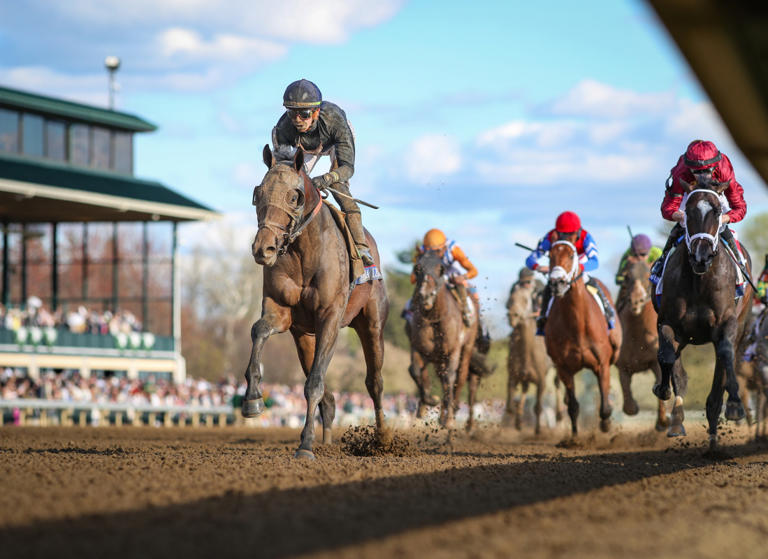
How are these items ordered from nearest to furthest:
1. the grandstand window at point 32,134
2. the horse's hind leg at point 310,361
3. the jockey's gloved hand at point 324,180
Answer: the jockey's gloved hand at point 324,180 → the horse's hind leg at point 310,361 → the grandstand window at point 32,134

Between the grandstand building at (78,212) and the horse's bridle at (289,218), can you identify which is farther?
the grandstand building at (78,212)

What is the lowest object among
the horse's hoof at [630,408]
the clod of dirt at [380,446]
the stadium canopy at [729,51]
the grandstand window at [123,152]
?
the clod of dirt at [380,446]

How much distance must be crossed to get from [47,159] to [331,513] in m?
37.5

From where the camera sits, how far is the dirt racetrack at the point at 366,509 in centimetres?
419

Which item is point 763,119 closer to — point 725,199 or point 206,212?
point 725,199

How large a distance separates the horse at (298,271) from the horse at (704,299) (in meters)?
2.95

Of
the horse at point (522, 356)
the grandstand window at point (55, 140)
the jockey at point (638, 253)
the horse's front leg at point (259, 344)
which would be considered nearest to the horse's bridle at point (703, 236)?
the horse's front leg at point (259, 344)

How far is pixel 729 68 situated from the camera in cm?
433

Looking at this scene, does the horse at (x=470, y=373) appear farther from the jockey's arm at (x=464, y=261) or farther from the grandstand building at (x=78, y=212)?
the grandstand building at (x=78, y=212)

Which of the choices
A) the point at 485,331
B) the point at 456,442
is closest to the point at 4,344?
the point at 485,331

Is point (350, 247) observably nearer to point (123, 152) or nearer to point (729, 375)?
point (729, 375)

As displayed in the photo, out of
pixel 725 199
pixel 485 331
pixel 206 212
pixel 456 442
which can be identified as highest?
pixel 206 212

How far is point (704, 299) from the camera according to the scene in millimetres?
9477

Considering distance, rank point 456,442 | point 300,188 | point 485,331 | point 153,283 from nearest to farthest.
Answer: point 300,188
point 456,442
point 485,331
point 153,283
